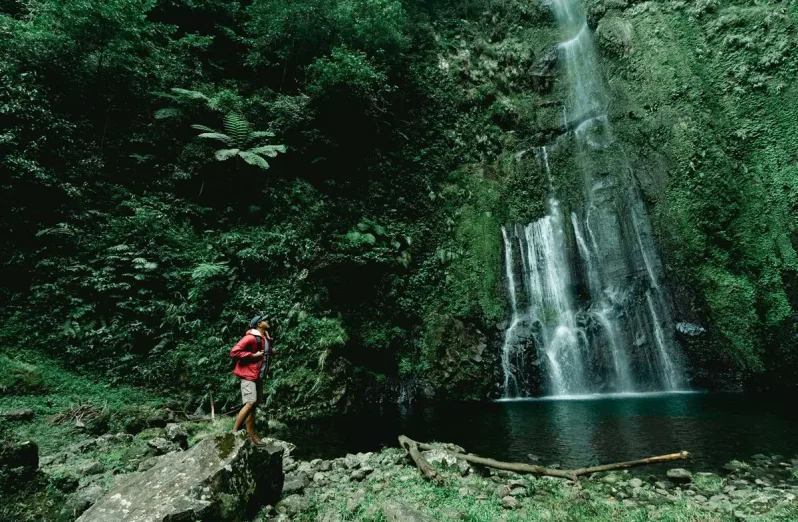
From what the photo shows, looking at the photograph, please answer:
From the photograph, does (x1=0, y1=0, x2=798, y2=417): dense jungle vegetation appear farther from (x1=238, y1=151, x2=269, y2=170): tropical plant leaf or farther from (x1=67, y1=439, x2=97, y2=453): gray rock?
(x1=67, y1=439, x2=97, y2=453): gray rock

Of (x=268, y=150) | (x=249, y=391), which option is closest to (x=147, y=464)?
(x=249, y=391)

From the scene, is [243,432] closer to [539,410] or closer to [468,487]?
[468,487]

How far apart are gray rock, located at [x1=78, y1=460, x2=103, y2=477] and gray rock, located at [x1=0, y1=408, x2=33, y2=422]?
2.31 meters

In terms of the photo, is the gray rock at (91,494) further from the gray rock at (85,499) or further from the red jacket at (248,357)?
the red jacket at (248,357)

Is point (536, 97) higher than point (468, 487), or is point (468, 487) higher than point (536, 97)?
point (536, 97)

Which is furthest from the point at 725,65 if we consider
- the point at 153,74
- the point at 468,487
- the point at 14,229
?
the point at 14,229

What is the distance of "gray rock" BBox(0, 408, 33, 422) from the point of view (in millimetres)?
5691

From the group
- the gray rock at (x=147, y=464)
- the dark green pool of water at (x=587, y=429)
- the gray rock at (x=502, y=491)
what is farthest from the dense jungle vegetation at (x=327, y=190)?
the gray rock at (x=502, y=491)

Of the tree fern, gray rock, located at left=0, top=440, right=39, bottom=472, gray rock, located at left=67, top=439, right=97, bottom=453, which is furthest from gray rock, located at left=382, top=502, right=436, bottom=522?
the tree fern

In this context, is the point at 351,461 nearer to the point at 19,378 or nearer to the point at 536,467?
the point at 536,467

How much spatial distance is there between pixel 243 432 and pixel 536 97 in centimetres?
1796

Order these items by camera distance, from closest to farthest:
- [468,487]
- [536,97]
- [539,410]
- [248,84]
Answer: [468,487]
[539,410]
[248,84]
[536,97]

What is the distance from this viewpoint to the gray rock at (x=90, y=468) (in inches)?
175

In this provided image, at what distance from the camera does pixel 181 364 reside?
8516mm
